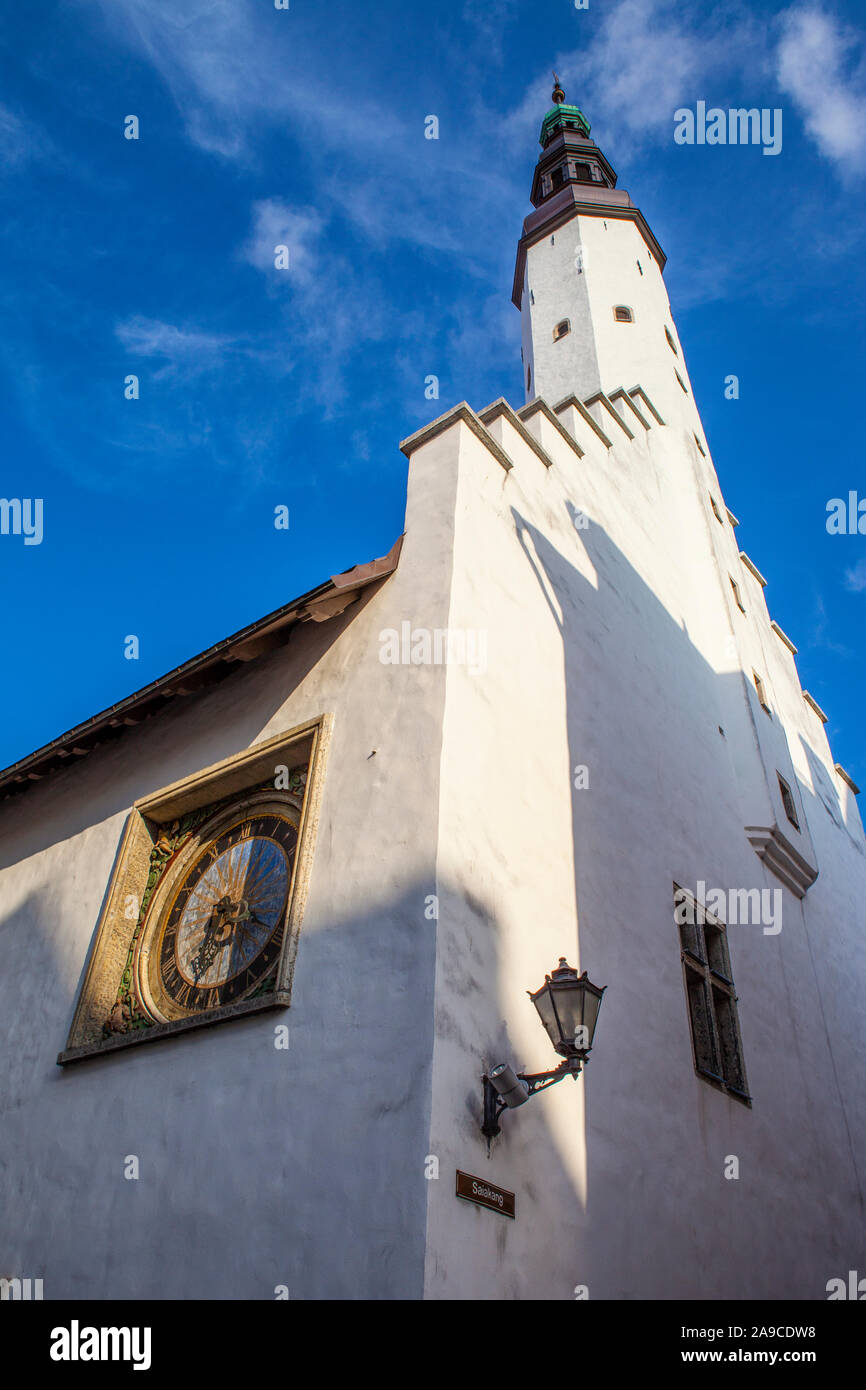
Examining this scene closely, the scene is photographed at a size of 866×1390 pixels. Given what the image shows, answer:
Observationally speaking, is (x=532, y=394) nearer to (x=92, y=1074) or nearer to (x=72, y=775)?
(x=72, y=775)

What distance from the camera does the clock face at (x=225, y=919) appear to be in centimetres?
678

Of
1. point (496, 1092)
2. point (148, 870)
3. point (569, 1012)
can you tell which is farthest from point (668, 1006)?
point (148, 870)

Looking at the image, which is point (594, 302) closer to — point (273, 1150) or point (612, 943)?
point (612, 943)

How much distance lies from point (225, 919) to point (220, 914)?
0.09 m

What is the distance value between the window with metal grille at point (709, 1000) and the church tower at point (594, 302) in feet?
29.5

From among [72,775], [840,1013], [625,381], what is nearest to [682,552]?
[625,381]

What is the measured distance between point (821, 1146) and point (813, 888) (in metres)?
3.57

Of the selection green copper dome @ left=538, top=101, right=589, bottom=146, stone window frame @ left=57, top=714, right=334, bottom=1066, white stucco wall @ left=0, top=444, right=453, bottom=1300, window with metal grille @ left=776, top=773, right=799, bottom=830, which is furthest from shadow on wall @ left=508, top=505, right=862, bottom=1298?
green copper dome @ left=538, top=101, right=589, bottom=146

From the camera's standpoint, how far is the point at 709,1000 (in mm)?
8211

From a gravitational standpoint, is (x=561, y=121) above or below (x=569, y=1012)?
above

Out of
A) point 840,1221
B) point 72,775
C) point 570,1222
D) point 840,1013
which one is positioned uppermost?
point 72,775

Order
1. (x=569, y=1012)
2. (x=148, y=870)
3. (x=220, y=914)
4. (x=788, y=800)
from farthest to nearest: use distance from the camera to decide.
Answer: (x=788, y=800) < (x=148, y=870) < (x=220, y=914) < (x=569, y=1012)

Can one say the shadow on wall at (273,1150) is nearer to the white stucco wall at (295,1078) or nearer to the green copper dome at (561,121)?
the white stucco wall at (295,1078)
